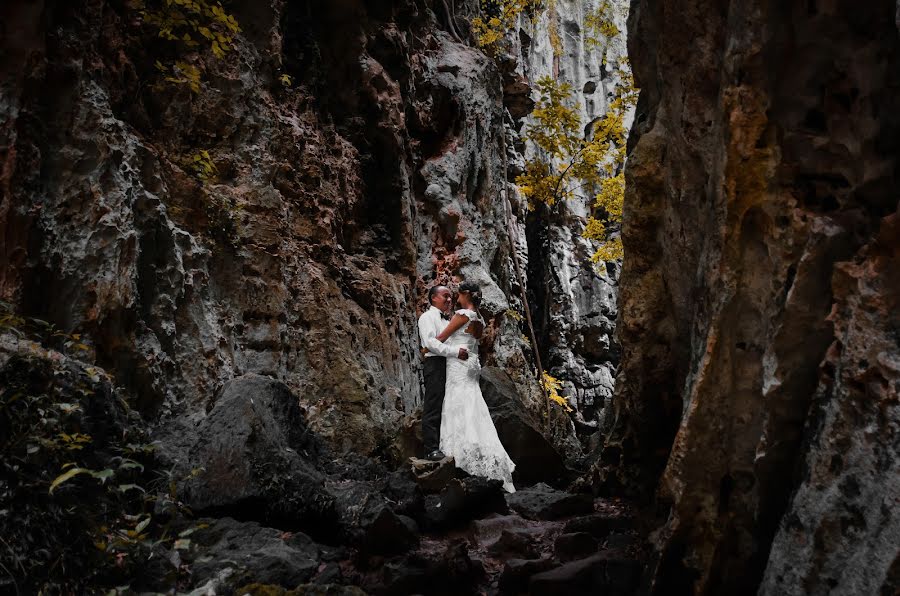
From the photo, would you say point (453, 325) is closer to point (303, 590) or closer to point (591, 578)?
point (591, 578)

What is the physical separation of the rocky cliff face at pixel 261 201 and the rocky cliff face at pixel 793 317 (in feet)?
13.8

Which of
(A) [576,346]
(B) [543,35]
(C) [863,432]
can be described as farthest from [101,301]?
(B) [543,35]

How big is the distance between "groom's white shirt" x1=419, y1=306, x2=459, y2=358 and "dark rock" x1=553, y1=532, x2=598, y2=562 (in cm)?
279

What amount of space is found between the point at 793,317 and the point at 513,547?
251 cm

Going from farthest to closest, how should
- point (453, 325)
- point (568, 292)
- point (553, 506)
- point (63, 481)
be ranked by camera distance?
point (568, 292), point (453, 325), point (553, 506), point (63, 481)

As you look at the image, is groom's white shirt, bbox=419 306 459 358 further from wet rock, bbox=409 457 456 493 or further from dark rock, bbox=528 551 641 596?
dark rock, bbox=528 551 641 596

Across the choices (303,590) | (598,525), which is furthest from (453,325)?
(303,590)

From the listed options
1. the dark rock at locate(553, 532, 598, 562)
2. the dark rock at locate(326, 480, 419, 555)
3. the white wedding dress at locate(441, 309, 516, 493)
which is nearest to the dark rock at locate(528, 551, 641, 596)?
the dark rock at locate(553, 532, 598, 562)

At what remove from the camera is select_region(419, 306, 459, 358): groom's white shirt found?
6.60 meters

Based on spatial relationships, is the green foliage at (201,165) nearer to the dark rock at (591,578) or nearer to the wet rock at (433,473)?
the wet rock at (433,473)

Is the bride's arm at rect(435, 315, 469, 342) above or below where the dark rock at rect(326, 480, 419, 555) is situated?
above

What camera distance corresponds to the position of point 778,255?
2963mm

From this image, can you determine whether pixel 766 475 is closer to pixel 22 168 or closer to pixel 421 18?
pixel 22 168

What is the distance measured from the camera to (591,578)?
11.1ft
